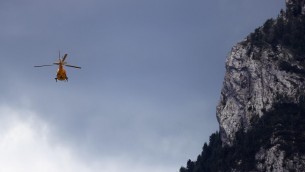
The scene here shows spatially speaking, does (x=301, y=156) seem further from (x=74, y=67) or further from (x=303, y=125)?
(x=74, y=67)

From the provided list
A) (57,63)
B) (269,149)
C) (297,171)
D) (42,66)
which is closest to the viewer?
(42,66)

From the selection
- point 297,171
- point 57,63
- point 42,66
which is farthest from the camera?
point 297,171

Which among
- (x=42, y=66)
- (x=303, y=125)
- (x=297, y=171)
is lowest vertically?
(x=42, y=66)

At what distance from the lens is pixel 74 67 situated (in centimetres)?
6203

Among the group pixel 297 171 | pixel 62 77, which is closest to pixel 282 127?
pixel 297 171

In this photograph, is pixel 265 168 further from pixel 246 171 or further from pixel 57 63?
pixel 57 63

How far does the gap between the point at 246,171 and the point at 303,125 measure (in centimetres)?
2234

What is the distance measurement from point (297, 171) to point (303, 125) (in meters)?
21.0

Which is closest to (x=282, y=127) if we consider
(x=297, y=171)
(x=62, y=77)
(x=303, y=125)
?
(x=303, y=125)

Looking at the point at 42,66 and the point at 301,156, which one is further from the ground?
the point at 301,156

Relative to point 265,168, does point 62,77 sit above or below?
below

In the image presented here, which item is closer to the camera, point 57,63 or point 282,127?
point 57,63

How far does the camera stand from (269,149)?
195 m

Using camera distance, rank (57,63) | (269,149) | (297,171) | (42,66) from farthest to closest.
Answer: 1. (269,149)
2. (297,171)
3. (57,63)
4. (42,66)
